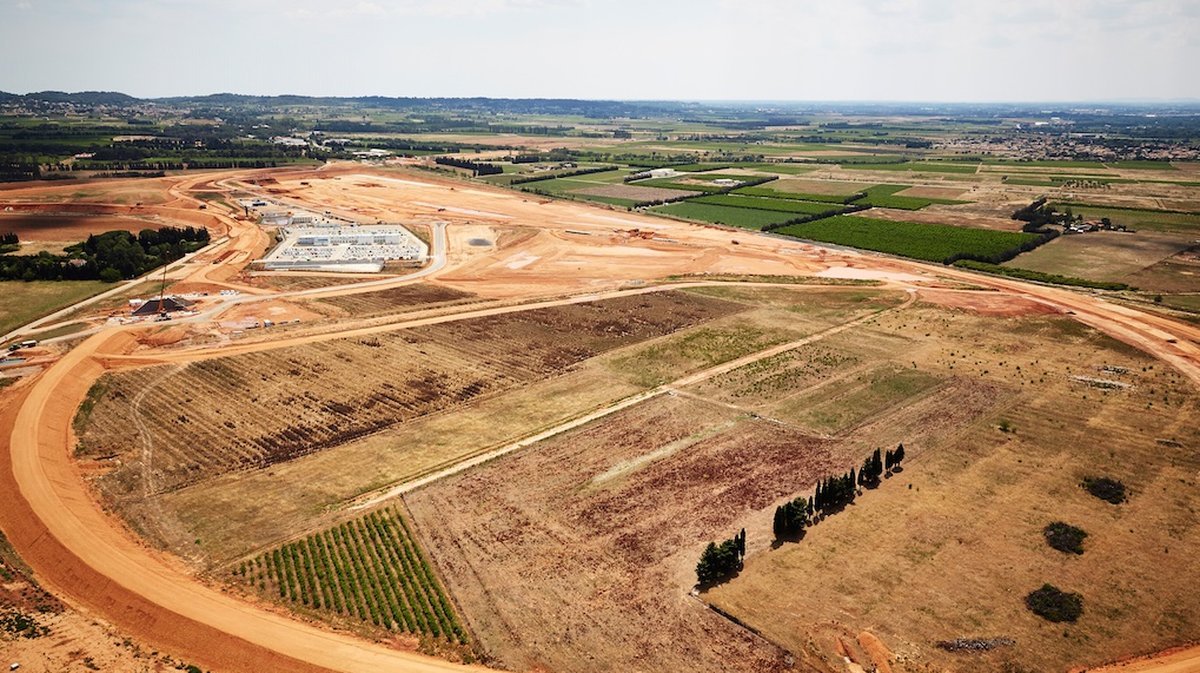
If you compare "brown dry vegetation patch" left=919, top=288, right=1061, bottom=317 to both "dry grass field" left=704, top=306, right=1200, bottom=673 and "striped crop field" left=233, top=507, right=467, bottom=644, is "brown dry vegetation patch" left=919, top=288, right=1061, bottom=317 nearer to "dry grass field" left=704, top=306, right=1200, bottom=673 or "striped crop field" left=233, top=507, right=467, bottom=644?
"dry grass field" left=704, top=306, right=1200, bottom=673

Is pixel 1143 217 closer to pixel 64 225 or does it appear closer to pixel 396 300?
pixel 396 300

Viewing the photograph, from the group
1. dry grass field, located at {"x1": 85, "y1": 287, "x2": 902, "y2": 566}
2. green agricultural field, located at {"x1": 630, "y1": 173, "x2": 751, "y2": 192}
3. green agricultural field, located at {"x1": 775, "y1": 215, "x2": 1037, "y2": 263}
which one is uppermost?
green agricultural field, located at {"x1": 630, "y1": 173, "x2": 751, "y2": 192}

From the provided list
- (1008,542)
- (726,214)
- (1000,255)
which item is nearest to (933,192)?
(726,214)

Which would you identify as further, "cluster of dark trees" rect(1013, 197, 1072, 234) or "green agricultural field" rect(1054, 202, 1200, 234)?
"green agricultural field" rect(1054, 202, 1200, 234)

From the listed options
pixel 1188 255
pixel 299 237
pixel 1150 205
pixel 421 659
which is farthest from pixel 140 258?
pixel 1150 205

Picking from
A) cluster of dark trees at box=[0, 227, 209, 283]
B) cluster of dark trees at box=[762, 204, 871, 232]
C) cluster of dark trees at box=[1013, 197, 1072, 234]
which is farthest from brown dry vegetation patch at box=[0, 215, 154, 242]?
cluster of dark trees at box=[1013, 197, 1072, 234]
